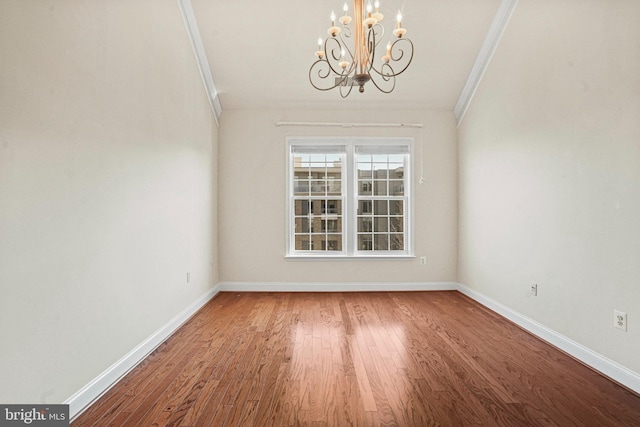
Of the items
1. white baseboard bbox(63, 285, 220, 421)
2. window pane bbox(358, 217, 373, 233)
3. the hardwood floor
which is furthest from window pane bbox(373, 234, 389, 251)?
white baseboard bbox(63, 285, 220, 421)

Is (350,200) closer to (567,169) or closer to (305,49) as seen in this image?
(305,49)

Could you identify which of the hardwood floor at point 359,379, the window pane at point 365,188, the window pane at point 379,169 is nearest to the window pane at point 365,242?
the window pane at point 365,188

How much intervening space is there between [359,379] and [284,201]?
2.94 metres

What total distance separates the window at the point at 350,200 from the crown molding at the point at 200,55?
1193mm

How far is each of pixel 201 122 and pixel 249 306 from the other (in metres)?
2.21

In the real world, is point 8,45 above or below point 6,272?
above

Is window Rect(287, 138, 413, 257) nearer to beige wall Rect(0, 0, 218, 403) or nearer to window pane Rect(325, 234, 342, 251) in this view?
window pane Rect(325, 234, 342, 251)

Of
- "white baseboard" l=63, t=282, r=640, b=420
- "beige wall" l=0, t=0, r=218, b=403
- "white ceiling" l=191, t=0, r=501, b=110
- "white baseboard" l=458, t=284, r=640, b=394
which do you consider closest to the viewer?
"beige wall" l=0, t=0, r=218, b=403

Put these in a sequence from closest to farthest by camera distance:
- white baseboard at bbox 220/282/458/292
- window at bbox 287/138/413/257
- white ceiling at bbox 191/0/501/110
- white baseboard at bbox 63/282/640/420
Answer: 1. white baseboard at bbox 63/282/640/420
2. white ceiling at bbox 191/0/501/110
3. white baseboard at bbox 220/282/458/292
4. window at bbox 287/138/413/257

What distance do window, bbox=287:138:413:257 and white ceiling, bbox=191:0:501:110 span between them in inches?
27.4

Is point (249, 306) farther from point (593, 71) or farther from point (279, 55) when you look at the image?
point (593, 71)

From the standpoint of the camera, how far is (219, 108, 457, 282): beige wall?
15.8 ft

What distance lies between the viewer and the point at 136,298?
2553 millimetres

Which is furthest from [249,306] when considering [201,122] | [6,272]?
[6,272]
